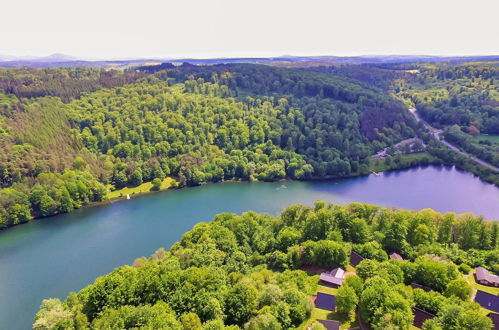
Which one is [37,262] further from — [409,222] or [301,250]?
[409,222]


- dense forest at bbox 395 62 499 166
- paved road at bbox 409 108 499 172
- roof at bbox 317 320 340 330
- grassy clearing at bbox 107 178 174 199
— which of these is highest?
dense forest at bbox 395 62 499 166

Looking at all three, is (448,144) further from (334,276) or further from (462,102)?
(334,276)

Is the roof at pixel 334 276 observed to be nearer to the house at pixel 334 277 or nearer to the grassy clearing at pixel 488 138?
the house at pixel 334 277

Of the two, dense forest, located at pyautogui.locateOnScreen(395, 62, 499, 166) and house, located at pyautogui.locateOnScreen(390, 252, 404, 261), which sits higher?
dense forest, located at pyautogui.locateOnScreen(395, 62, 499, 166)

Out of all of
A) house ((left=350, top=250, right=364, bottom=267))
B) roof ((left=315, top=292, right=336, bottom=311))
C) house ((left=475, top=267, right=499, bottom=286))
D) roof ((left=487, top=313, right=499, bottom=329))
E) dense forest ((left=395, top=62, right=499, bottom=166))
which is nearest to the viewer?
roof ((left=487, top=313, right=499, bottom=329))

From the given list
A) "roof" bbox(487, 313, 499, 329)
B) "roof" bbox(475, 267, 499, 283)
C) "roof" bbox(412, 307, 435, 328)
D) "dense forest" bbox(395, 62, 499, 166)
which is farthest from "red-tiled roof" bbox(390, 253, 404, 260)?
"dense forest" bbox(395, 62, 499, 166)

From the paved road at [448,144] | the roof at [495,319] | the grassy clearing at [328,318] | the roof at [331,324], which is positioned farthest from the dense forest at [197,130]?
Result: the roof at [495,319]

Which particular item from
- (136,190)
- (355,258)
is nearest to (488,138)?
(355,258)

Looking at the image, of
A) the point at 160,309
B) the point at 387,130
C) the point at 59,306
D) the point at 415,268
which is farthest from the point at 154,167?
the point at 387,130

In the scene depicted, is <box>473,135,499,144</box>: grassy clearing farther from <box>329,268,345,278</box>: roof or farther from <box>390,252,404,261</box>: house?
<box>329,268,345,278</box>: roof
